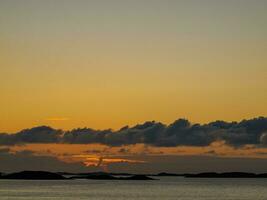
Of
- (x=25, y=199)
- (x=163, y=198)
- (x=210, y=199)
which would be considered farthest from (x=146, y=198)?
(x=25, y=199)

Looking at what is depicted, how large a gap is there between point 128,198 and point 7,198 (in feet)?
93.5

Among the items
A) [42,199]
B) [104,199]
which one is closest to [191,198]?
[104,199]

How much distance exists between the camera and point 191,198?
17312cm

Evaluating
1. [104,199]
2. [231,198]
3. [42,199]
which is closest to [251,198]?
[231,198]

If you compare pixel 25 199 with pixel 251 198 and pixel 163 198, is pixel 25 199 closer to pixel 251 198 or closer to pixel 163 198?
pixel 163 198

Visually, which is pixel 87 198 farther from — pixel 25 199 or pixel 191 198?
pixel 191 198

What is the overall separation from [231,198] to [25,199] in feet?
161

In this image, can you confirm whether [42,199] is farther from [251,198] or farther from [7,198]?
[251,198]

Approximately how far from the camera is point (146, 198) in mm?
171375

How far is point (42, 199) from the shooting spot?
167 metres

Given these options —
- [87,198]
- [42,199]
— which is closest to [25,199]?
[42,199]

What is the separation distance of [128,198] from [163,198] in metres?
8.37

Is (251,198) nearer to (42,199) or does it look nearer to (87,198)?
(87,198)

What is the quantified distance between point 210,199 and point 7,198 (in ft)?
155
